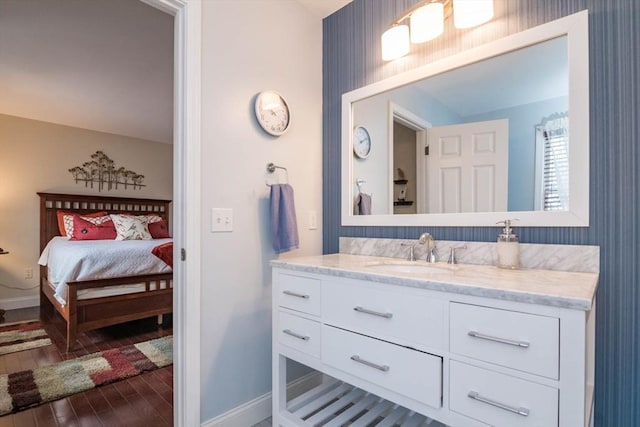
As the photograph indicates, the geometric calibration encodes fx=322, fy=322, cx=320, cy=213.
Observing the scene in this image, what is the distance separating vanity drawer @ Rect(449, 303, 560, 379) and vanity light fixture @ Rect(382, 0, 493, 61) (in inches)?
51.0

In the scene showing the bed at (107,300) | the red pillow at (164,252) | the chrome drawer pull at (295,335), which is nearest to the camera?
the chrome drawer pull at (295,335)

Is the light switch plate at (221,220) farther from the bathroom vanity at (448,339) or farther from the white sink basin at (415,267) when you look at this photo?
the white sink basin at (415,267)

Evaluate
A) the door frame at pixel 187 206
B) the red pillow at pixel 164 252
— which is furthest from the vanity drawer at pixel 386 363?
the red pillow at pixel 164 252

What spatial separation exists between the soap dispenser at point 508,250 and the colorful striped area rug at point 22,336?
362 centimetres

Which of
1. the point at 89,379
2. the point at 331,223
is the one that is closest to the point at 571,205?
the point at 331,223

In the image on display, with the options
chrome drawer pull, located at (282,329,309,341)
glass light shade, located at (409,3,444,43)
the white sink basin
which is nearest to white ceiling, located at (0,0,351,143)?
glass light shade, located at (409,3,444,43)

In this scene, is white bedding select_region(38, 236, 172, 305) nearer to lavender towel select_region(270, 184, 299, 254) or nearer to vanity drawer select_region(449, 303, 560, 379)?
lavender towel select_region(270, 184, 299, 254)

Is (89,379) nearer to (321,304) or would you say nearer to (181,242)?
(181,242)

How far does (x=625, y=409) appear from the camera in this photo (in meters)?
1.15

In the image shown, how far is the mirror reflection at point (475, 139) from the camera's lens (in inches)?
52.6

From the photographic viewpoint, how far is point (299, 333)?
57.4 inches

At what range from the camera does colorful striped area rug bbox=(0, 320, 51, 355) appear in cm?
274

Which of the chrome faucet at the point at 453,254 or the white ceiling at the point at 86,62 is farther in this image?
the white ceiling at the point at 86,62

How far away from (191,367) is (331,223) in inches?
44.8
